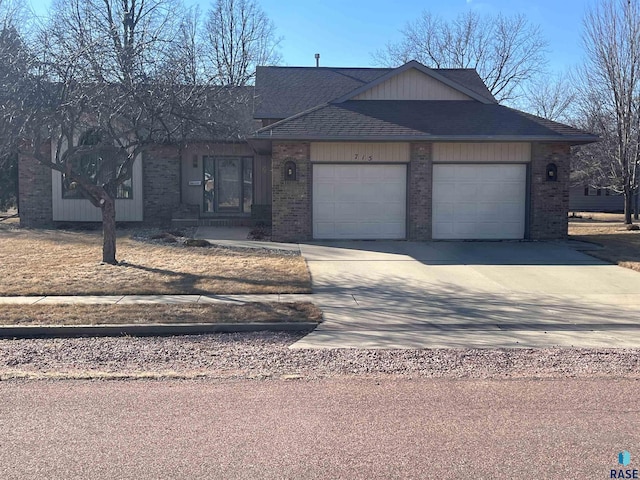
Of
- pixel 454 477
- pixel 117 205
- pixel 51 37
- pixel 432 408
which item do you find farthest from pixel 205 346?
pixel 117 205

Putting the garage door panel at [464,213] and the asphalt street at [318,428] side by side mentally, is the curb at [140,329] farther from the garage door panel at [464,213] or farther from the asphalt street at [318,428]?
the garage door panel at [464,213]

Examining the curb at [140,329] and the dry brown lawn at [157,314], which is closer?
the curb at [140,329]

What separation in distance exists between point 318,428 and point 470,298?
628 cm

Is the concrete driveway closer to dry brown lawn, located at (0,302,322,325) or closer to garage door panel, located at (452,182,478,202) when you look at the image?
dry brown lawn, located at (0,302,322,325)

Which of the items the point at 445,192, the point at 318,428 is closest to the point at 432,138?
the point at 445,192

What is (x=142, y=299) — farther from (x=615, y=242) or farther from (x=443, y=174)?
(x=615, y=242)

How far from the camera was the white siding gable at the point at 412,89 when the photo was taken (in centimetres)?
1895

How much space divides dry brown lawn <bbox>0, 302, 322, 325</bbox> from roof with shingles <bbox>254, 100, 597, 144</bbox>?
793cm

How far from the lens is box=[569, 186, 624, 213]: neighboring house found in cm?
3953

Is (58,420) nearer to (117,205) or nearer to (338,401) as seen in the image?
(338,401)

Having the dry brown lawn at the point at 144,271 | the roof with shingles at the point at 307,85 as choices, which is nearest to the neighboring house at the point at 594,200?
the roof with shingles at the point at 307,85

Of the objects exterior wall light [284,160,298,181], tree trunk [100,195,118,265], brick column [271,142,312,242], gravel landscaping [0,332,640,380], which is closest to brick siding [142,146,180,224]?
brick column [271,142,312,242]

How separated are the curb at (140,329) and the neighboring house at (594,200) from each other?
1397 inches

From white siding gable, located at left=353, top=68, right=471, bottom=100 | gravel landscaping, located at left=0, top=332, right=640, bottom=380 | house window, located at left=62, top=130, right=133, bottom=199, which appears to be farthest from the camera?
house window, located at left=62, top=130, right=133, bottom=199
